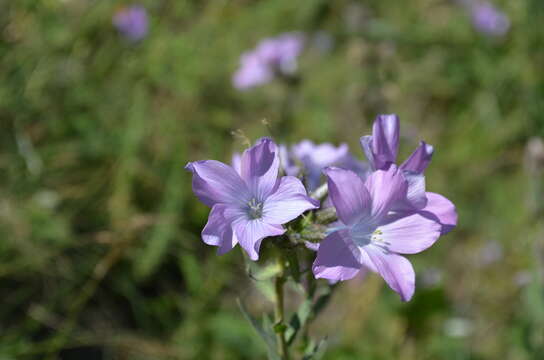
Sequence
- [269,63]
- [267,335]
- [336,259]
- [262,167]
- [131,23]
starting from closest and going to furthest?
1. [336,259]
2. [262,167]
3. [267,335]
4. [269,63]
5. [131,23]

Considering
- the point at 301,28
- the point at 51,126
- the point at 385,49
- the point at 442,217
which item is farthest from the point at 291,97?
the point at 442,217

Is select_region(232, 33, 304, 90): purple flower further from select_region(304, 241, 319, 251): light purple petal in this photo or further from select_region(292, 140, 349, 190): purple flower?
select_region(304, 241, 319, 251): light purple petal

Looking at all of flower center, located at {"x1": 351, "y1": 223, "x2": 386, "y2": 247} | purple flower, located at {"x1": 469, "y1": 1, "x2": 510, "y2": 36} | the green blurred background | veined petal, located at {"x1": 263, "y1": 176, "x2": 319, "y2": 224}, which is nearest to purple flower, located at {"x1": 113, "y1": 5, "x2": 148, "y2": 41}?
the green blurred background

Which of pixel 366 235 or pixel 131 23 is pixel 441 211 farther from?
pixel 131 23

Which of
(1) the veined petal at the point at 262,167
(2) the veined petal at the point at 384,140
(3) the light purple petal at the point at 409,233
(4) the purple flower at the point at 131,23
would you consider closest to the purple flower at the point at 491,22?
(4) the purple flower at the point at 131,23

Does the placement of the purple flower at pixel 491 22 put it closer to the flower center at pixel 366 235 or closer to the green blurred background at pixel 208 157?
the green blurred background at pixel 208 157

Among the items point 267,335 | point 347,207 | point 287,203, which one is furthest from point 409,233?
point 267,335
